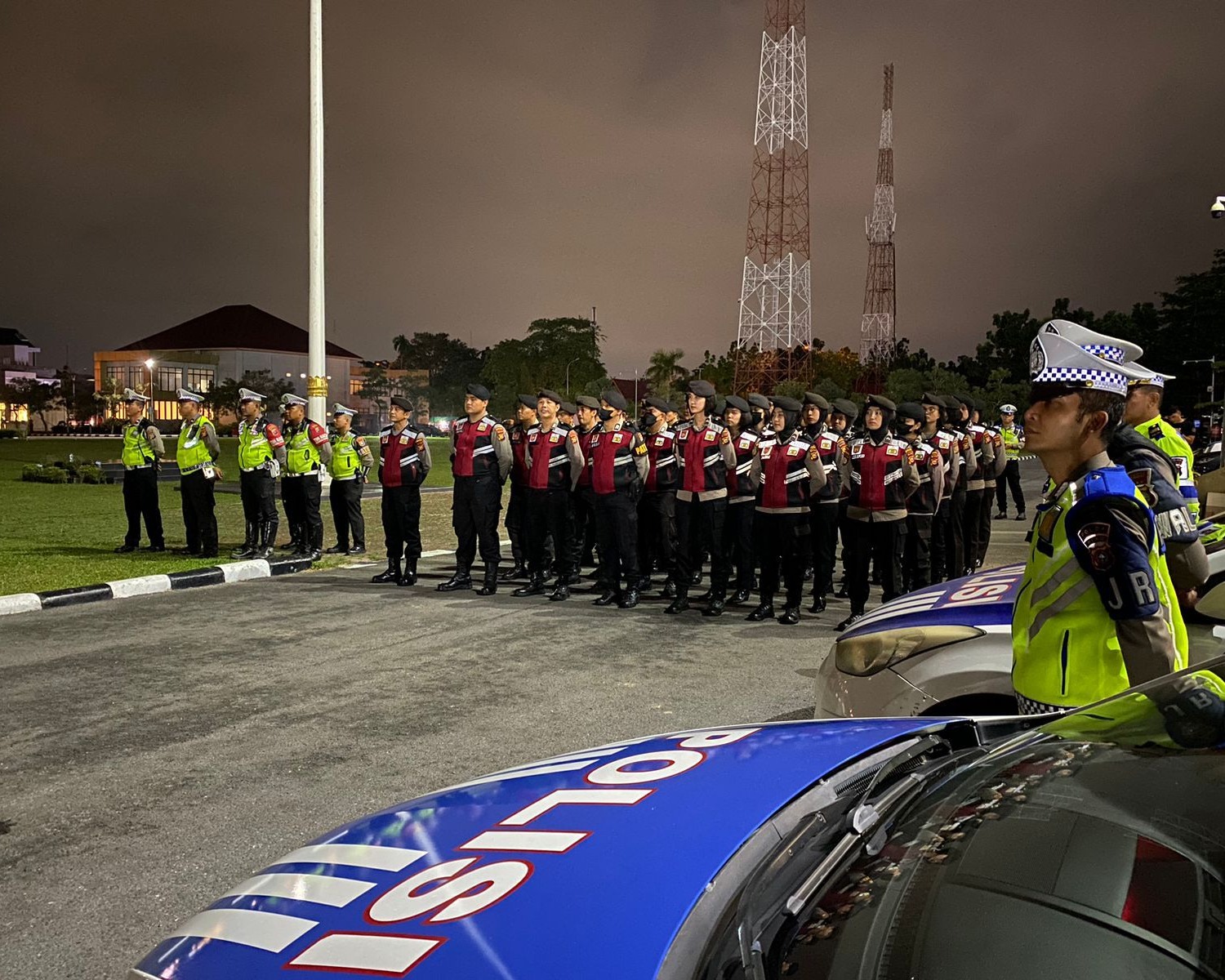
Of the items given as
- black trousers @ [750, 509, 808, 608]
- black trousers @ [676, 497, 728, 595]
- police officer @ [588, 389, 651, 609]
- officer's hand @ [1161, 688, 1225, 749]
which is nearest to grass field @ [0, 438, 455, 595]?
police officer @ [588, 389, 651, 609]

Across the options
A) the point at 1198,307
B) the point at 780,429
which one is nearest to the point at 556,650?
the point at 780,429

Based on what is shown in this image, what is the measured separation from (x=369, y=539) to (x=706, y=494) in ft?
20.9

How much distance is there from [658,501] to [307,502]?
431 centimetres

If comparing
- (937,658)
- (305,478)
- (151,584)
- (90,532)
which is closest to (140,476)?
(305,478)

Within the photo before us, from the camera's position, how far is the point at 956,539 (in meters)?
10.3

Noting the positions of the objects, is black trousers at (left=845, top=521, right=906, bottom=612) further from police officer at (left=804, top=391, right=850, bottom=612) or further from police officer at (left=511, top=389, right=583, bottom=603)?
police officer at (left=511, top=389, right=583, bottom=603)

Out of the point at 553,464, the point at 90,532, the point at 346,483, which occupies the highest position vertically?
the point at 553,464

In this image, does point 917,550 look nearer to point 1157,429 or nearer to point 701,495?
point 701,495

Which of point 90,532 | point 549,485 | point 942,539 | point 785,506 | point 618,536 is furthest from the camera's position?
point 90,532

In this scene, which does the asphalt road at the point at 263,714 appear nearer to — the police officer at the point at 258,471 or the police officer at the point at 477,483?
the police officer at the point at 477,483

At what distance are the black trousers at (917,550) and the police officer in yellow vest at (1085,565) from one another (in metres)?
6.46

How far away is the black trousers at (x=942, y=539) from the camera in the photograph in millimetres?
9805

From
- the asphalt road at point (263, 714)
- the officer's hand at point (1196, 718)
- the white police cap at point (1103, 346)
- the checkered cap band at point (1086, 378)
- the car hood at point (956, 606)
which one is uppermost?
the white police cap at point (1103, 346)

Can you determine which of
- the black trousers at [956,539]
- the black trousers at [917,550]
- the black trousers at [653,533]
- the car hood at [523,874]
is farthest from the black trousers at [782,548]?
the car hood at [523,874]
